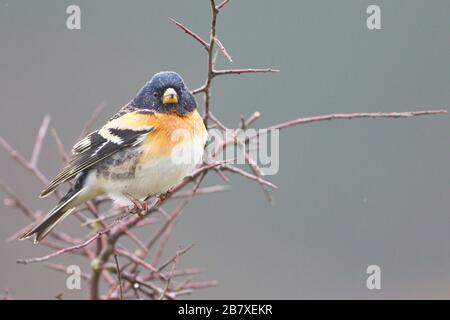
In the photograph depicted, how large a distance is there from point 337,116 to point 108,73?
6.74 meters

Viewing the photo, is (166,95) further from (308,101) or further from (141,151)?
(308,101)

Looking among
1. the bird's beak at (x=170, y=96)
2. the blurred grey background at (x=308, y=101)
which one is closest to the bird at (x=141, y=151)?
the bird's beak at (x=170, y=96)

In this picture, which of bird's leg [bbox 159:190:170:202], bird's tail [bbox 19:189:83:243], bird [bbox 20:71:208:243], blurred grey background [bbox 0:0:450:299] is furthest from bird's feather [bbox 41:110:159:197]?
blurred grey background [bbox 0:0:450:299]

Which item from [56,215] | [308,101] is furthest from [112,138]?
[308,101]

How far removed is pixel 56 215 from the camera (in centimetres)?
291

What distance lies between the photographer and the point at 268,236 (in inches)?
323

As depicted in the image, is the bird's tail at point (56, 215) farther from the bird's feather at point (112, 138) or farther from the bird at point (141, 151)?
the bird's feather at point (112, 138)

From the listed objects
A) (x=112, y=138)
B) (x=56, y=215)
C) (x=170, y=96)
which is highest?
(x=170, y=96)

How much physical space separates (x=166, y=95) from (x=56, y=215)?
2.06 ft

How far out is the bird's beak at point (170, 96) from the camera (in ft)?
9.96

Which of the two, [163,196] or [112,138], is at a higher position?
[112,138]

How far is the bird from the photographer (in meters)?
2.95

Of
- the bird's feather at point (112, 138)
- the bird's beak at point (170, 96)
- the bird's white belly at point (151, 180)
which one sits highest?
the bird's beak at point (170, 96)
